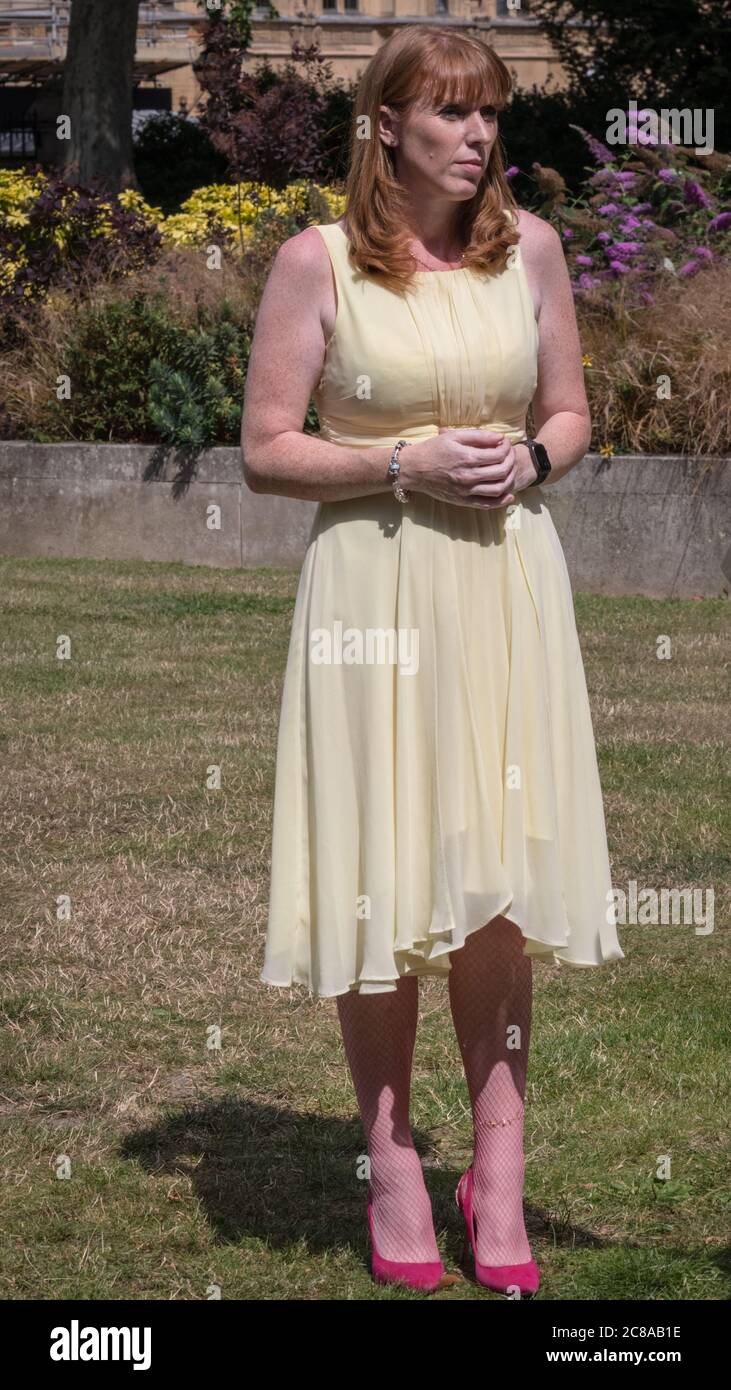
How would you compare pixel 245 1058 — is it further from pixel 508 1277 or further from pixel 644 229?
pixel 644 229

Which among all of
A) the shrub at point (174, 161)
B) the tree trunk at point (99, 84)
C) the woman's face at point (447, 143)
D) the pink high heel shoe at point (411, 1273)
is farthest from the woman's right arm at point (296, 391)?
the shrub at point (174, 161)

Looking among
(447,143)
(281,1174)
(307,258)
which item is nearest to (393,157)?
(447,143)

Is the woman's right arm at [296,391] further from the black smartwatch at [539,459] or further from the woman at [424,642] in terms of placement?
the black smartwatch at [539,459]

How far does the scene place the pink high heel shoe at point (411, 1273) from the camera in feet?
10.9

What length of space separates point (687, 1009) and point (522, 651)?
194 centimetres

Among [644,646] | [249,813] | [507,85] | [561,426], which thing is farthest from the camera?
[644,646]

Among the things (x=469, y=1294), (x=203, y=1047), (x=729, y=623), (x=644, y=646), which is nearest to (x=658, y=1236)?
(x=469, y=1294)

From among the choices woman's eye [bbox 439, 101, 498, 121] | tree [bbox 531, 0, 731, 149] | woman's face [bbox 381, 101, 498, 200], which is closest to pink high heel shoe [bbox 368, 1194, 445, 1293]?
woman's face [bbox 381, 101, 498, 200]

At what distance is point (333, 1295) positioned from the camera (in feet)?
11.0

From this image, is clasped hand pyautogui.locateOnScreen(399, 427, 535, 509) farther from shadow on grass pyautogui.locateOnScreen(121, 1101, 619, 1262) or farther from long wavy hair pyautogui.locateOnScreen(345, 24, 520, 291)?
shadow on grass pyautogui.locateOnScreen(121, 1101, 619, 1262)

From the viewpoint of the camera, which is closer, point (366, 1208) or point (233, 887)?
point (366, 1208)

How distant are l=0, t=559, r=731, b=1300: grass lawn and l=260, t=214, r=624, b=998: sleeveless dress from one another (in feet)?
2.22

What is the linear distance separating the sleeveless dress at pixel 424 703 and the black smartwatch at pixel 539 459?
0.06 meters

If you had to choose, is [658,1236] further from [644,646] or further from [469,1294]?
[644,646]
